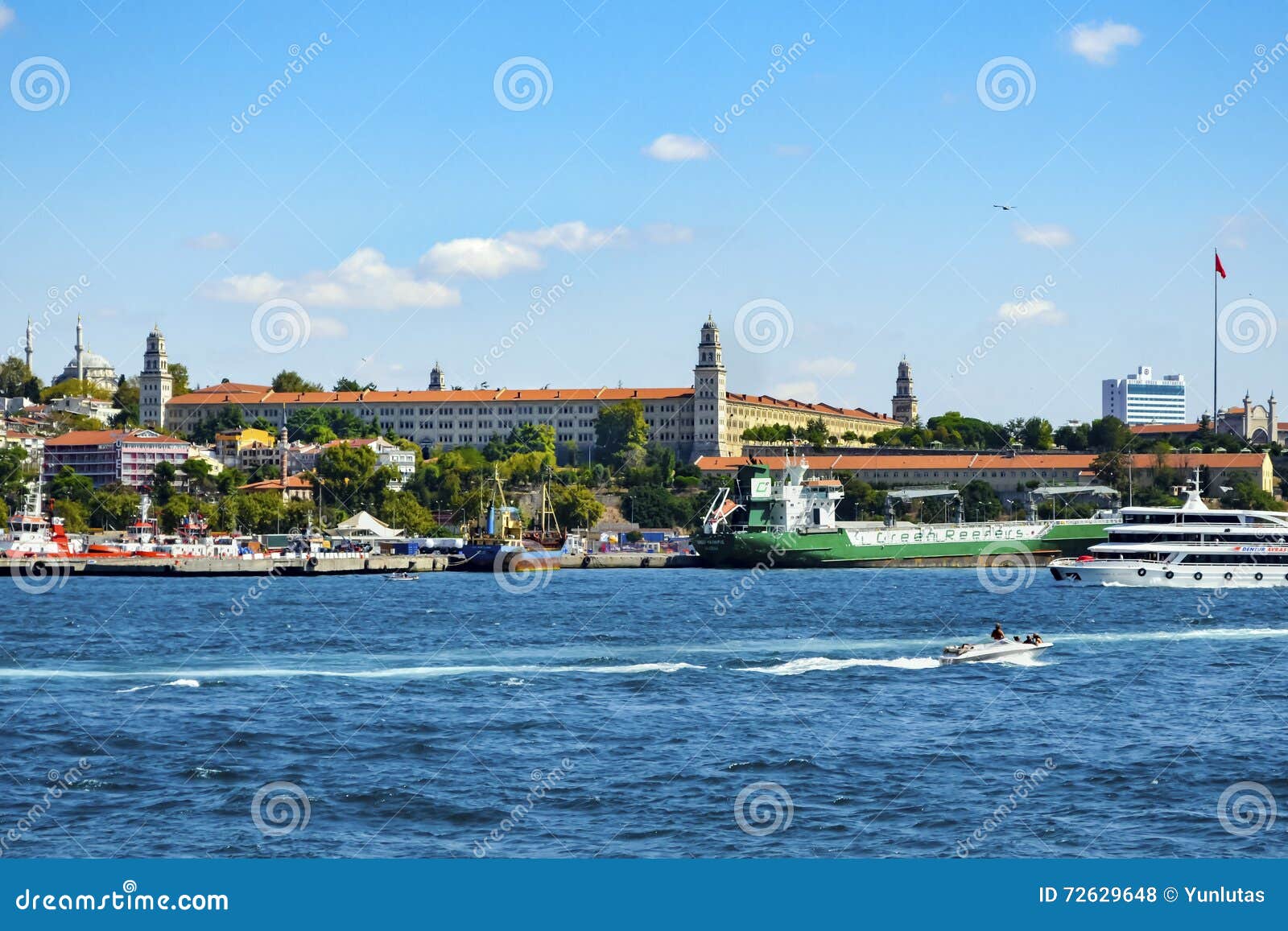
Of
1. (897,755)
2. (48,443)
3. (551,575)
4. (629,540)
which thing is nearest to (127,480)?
(48,443)

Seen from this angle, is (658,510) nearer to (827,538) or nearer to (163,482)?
(163,482)

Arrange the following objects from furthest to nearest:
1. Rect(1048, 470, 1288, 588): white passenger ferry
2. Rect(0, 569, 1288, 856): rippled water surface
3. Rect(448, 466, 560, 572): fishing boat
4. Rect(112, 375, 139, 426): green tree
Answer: Rect(112, 375, 139, 426): green tree → Rect(448, 466, 560, 572): fishing boat → Rect(1048, 470, 1288, 588): white passenger ferry → Rect(0, 569, 1288, 856): rippled water surface

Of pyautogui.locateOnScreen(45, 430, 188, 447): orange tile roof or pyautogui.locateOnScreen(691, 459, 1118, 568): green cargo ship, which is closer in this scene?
pyautogui.locateOnScreen(691, 459, 1118, 568): green cargo ship

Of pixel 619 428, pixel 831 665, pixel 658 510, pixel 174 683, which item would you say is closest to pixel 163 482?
pixel 658 510

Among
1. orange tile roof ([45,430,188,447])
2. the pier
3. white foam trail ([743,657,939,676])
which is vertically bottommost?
the pier

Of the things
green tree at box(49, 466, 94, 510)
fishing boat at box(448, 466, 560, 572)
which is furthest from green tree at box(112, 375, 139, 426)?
fishing boat at box(448, 466, 560, 572)

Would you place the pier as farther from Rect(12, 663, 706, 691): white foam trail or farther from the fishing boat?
Rect(12, 663, 706, 691): white foam trail

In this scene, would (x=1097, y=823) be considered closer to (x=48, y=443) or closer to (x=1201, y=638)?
(x=1201, y=638)

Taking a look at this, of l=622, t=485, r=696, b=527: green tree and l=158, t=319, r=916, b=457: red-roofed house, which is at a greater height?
l=158, t=319, r=916, b=457: red-roofed house
